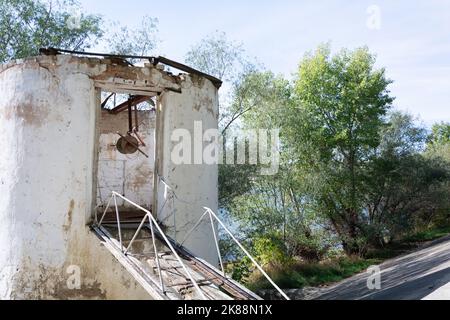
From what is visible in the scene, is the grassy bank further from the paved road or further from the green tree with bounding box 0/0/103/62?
the green tree with bounding box 0/0/103/62

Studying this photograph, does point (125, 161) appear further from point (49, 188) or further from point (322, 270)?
point (322, 270)

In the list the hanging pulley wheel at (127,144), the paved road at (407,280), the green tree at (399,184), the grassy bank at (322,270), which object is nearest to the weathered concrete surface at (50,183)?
the hanging pulley wheel at (127,144)

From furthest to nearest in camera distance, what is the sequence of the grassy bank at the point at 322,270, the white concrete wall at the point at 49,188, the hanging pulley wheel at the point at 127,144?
the grassy bank at the point at 322,270 → the hanging pulley wheel at the point at 127,144 → the white concrete wall at the point at 49,188

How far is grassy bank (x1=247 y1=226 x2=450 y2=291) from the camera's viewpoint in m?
15.9

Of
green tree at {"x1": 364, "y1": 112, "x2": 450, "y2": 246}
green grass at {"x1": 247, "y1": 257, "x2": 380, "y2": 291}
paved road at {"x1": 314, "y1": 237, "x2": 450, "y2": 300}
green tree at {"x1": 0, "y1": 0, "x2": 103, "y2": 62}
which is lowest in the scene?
green grass at {"x1": 247, "y1": 257, "x2": 380, "y2": 291}

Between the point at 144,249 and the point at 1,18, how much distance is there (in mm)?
13144

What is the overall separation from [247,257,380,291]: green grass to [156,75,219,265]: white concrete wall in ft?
19.3

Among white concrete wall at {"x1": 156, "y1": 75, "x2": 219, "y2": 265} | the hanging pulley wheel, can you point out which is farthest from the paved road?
the hanging pulley wheel

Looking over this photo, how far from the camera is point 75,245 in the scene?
8.23 metres

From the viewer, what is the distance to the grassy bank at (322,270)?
15.9m

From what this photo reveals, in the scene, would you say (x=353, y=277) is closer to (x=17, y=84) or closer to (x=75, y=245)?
(x=75, y=245)

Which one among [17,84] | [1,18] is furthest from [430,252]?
[1,18]

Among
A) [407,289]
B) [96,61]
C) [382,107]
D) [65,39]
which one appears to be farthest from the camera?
[382,107]

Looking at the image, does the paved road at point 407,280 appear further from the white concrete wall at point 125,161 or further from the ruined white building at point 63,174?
the white concrete wall at point 125,161
